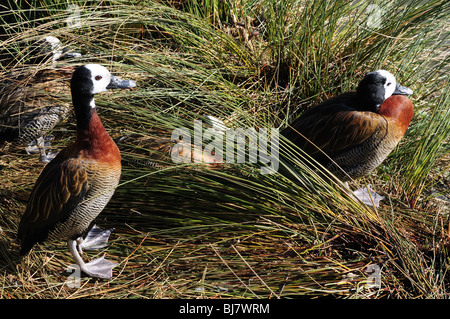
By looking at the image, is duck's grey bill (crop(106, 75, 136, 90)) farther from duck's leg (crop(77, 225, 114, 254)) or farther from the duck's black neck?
duck's leg (crop(77, 225, 114, 254))

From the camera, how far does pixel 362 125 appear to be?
3109mm

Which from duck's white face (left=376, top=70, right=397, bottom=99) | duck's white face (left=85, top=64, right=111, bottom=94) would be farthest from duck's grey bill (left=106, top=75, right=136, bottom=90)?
duck's white face (left=376, top=70, right=397, bottom=99)

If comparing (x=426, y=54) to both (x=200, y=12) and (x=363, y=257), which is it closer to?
(x=200, y=12)

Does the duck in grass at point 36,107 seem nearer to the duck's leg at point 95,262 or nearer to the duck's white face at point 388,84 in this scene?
the duck's leg at point 95,262

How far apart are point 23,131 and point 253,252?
6.96ft

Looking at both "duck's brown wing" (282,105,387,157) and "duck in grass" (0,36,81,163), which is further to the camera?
"duck in grass" (0,36,81,163)

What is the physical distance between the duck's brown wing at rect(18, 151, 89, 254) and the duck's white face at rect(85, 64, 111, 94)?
38 centimetres

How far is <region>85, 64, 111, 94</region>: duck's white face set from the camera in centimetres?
269

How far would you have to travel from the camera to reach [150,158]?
2.98 m

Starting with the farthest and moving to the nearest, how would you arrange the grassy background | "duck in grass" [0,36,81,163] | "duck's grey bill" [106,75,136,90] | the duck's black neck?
"duck in grass" [0,36,81,163] → "duck's grey bill" [106,75,136,90] → the duck's black neck → the grassy background

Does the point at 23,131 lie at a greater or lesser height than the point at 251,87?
lesser

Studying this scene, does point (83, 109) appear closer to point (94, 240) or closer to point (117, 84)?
point (117, 84)
